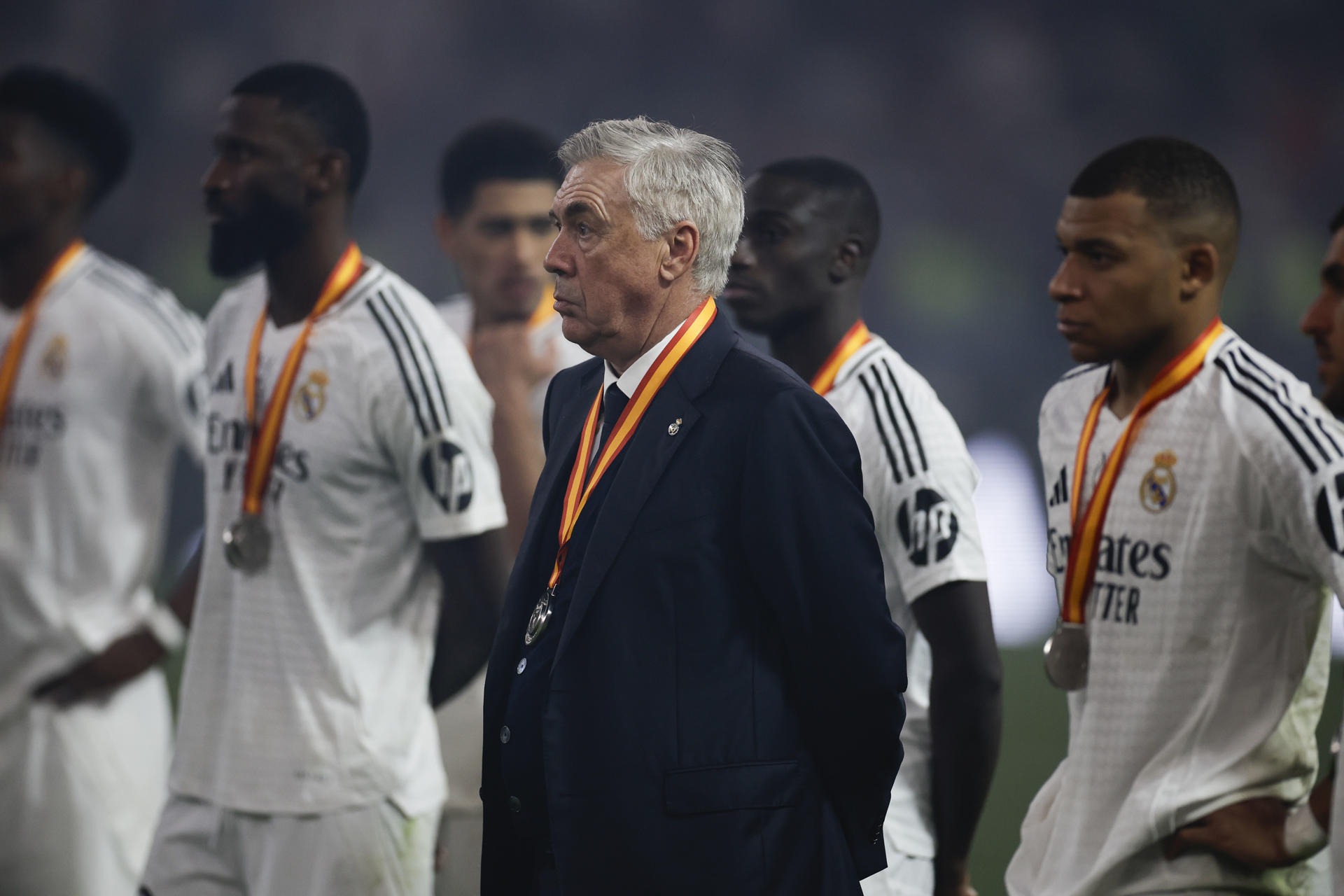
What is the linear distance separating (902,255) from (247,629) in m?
3.61

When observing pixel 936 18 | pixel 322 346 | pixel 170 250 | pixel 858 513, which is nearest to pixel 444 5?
pixel 170 250

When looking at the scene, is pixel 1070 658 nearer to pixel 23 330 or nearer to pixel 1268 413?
pixel 1268 413

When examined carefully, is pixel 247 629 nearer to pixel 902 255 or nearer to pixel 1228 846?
pixel 1228 846

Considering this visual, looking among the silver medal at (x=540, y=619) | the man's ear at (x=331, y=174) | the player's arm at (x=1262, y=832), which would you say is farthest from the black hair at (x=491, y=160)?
the player's arm at (x=1262, y=832)

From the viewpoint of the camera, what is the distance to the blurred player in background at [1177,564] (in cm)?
218

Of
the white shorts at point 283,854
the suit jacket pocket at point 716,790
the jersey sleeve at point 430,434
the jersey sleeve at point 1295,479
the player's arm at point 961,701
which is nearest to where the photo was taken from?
the suit jacket pocket at point 716,790

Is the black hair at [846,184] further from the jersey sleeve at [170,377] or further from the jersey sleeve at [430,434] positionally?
the jersey sleeve at [170,377]

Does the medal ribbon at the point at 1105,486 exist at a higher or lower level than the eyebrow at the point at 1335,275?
lower

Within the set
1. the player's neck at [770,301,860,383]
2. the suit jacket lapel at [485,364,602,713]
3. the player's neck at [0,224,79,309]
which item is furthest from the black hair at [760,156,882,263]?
the player's neck at [0,224,79,309]

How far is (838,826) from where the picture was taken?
1773mm

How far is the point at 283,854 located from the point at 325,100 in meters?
1.72

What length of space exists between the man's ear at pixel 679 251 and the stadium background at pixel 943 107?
359 cm

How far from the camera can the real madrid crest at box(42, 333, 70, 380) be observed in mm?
3801

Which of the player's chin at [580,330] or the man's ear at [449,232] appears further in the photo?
the man's ear at [449,232]
